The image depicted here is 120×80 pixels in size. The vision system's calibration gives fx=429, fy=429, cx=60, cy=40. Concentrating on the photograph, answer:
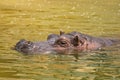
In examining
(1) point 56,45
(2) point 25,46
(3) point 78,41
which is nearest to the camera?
(2) point 25,46

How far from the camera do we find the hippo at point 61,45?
374 inches

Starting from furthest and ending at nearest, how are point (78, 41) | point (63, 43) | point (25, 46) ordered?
point (78, 41) < point (63, 43) < point (25, 46)

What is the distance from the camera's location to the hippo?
9508 mm

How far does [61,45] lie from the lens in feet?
33.1

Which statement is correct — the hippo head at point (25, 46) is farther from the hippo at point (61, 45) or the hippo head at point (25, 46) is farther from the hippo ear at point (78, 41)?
the hippo ear at point (78, 41)

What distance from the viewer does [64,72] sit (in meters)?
7.92

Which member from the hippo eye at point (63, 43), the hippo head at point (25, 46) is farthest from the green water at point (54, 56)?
the hippo eye at point (63, 43)

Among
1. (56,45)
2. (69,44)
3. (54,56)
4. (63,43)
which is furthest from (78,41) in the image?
(54,56)

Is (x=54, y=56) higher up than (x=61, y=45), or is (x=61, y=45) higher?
(x=61, y=45)

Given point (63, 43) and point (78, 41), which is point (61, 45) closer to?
point (63, 43)

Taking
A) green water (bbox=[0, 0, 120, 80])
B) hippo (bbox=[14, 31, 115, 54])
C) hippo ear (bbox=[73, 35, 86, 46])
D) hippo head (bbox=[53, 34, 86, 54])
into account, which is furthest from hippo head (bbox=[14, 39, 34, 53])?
hippo ear (bbox=[73, 35, 86, 46])

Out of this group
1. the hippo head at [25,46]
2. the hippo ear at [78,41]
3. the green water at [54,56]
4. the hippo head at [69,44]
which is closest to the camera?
the green water at [54,56]

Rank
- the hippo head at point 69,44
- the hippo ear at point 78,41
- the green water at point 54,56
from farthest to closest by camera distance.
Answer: the hippo ear at point 78,41, the hippo head at point 69,44, the green water at point 54,56

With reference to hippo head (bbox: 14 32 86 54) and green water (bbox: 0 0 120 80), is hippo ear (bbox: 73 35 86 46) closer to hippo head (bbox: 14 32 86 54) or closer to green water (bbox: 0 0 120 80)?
hippo head (bbox: 14 32 86 54)
